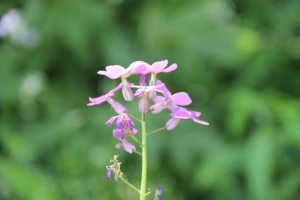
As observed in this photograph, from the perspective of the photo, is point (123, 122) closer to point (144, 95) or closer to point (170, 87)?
point (144, 95)

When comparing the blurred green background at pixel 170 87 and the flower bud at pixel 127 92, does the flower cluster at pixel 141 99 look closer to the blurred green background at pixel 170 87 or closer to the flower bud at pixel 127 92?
the flower bud at pixel 127 92

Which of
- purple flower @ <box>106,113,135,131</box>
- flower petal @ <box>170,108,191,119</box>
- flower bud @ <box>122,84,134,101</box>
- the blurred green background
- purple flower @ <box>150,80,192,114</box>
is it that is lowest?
purple flower @ <box>106,113,135,131</box>

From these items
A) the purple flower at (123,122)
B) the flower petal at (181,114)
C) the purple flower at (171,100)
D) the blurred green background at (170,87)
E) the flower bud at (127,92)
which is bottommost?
the purple flower at (123,122)

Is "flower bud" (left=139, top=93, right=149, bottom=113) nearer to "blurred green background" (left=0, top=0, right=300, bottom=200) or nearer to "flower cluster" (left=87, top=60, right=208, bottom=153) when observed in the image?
"flower cluster" (left=87, top=60, right=208, bottom=153)

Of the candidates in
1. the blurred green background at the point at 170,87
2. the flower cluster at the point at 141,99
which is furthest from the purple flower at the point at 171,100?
the blurred green background at the point at 170,87

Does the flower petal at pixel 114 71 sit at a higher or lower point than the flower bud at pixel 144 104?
higher

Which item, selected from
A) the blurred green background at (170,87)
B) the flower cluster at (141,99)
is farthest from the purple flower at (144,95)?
the blurred green background at (170,87)

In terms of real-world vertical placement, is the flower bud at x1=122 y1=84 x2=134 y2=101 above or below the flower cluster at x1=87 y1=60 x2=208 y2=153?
above

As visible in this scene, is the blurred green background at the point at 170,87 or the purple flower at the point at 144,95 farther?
the blurred green background at the point at 170,87

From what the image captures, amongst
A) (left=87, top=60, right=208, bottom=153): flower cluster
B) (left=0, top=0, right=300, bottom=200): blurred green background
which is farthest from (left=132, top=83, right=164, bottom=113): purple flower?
(left=0, top=0, right=300, bottom=200): blurred green background
